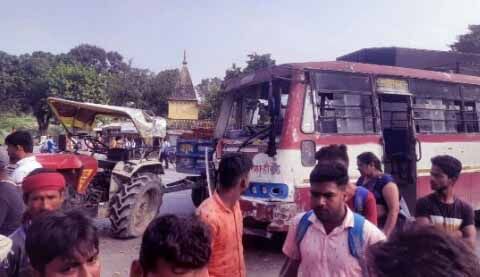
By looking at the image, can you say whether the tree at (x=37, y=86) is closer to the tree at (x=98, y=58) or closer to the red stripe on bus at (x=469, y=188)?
the tree at (x=98, y=58)

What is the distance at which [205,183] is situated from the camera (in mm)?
8297

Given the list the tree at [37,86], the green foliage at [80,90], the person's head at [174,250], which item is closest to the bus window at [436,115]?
the person's head at [174,250]

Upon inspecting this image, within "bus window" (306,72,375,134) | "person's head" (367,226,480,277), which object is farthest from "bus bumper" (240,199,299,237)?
"person's head" (367,226,480,277)

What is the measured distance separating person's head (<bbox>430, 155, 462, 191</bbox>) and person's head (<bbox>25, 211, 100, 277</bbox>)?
2.86m

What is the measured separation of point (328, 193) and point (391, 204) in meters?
1.80

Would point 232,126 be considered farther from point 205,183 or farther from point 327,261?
point 327,261

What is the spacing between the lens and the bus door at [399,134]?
7.48 metres

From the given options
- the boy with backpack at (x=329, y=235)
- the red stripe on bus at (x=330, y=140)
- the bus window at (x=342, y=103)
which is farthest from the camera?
the bus window at (x=342, y=103)

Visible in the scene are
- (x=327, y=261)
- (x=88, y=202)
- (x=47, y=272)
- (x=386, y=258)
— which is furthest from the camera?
(x=88, y=202)

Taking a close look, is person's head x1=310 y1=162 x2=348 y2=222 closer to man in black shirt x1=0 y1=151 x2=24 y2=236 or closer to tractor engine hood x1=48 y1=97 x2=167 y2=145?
man in black shirt x1=0 y1=151 x2=24 y2=236

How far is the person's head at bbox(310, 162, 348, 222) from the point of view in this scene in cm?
275

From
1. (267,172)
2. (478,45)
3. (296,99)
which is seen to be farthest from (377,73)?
(478,45)

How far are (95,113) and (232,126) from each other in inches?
106

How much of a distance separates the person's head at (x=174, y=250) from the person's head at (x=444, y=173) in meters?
2.62
